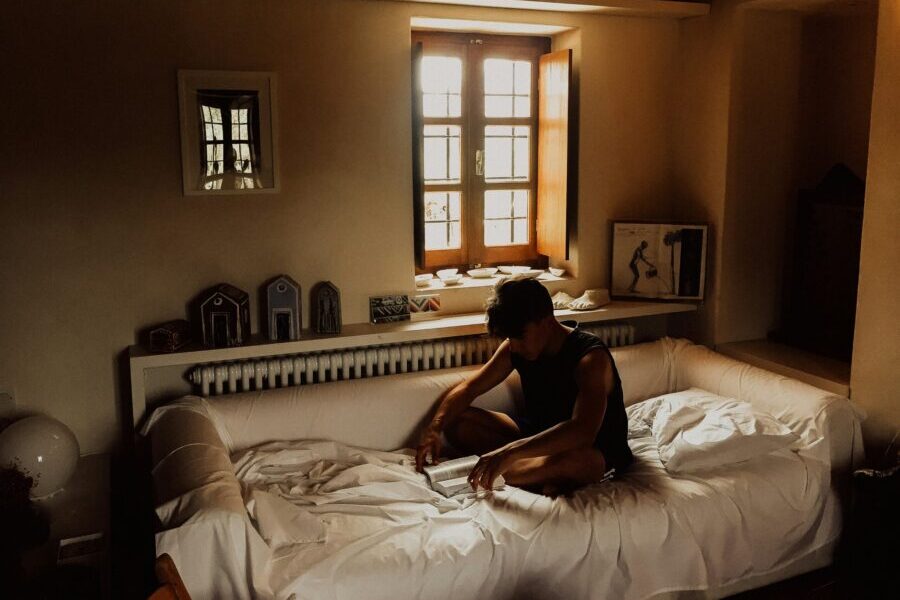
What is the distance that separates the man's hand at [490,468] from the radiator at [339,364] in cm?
104

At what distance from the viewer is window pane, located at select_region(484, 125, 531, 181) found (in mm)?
4258

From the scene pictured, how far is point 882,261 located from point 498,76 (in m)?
2.08

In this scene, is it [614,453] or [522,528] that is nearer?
[522,528]

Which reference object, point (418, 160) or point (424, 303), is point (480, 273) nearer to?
point (424, 303)

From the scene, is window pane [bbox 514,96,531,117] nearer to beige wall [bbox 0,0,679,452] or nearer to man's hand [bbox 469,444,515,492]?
beige wall [bbox 0,0,679,452]

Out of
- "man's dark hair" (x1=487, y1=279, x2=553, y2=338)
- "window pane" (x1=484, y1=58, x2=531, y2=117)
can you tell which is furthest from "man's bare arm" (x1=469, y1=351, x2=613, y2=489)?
"window pane" (x1=484, y1=58, x2=531, y2=117)

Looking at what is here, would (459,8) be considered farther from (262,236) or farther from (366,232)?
(262,236)

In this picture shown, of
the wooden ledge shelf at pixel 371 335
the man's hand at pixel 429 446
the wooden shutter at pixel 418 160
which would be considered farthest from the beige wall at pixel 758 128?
the man's hand at pixel 429 446

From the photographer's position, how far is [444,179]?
418 centimetres

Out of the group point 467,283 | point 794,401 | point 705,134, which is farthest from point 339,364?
point 705,134

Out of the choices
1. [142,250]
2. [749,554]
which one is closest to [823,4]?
[749,554]

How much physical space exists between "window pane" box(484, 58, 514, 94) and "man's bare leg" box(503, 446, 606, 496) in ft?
6.91

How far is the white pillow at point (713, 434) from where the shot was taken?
3.08m

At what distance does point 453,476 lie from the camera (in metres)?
3.10
